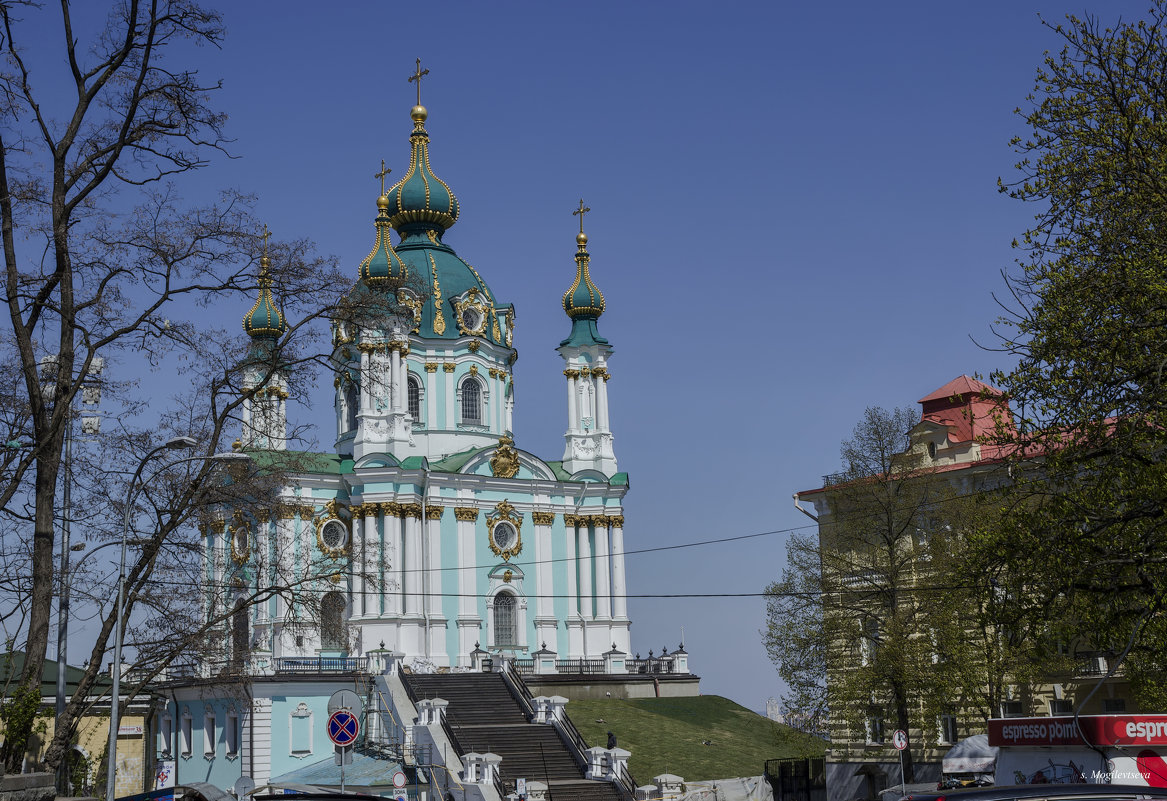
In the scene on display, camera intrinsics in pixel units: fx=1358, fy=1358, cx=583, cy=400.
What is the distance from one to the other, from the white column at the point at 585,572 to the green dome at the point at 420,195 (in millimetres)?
14434

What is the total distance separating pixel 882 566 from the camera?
33.1 m

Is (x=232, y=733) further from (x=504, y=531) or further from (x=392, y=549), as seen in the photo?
(x=504, y=531)

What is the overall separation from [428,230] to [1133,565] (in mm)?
44516

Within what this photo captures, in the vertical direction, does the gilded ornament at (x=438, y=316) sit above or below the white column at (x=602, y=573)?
above

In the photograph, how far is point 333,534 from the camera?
50719mm

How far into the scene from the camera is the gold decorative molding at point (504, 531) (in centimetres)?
5241

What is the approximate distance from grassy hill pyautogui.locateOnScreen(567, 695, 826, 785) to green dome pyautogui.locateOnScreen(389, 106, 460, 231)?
22.0 m

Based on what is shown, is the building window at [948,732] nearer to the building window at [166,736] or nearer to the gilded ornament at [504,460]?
the gilded ornament at [504,460]

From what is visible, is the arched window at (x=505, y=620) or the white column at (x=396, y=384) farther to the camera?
the arched window at (x=505, y=620)

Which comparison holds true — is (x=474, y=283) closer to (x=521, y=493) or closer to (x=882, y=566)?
(x=521, y=493)

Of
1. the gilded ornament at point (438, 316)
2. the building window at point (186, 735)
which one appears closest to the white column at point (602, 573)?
the gilded ornament at point (438, 316)

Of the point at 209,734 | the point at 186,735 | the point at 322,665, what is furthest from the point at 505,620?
the point at 186,735

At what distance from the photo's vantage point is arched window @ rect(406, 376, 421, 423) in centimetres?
5438

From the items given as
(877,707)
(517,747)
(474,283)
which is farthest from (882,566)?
(474,283)
